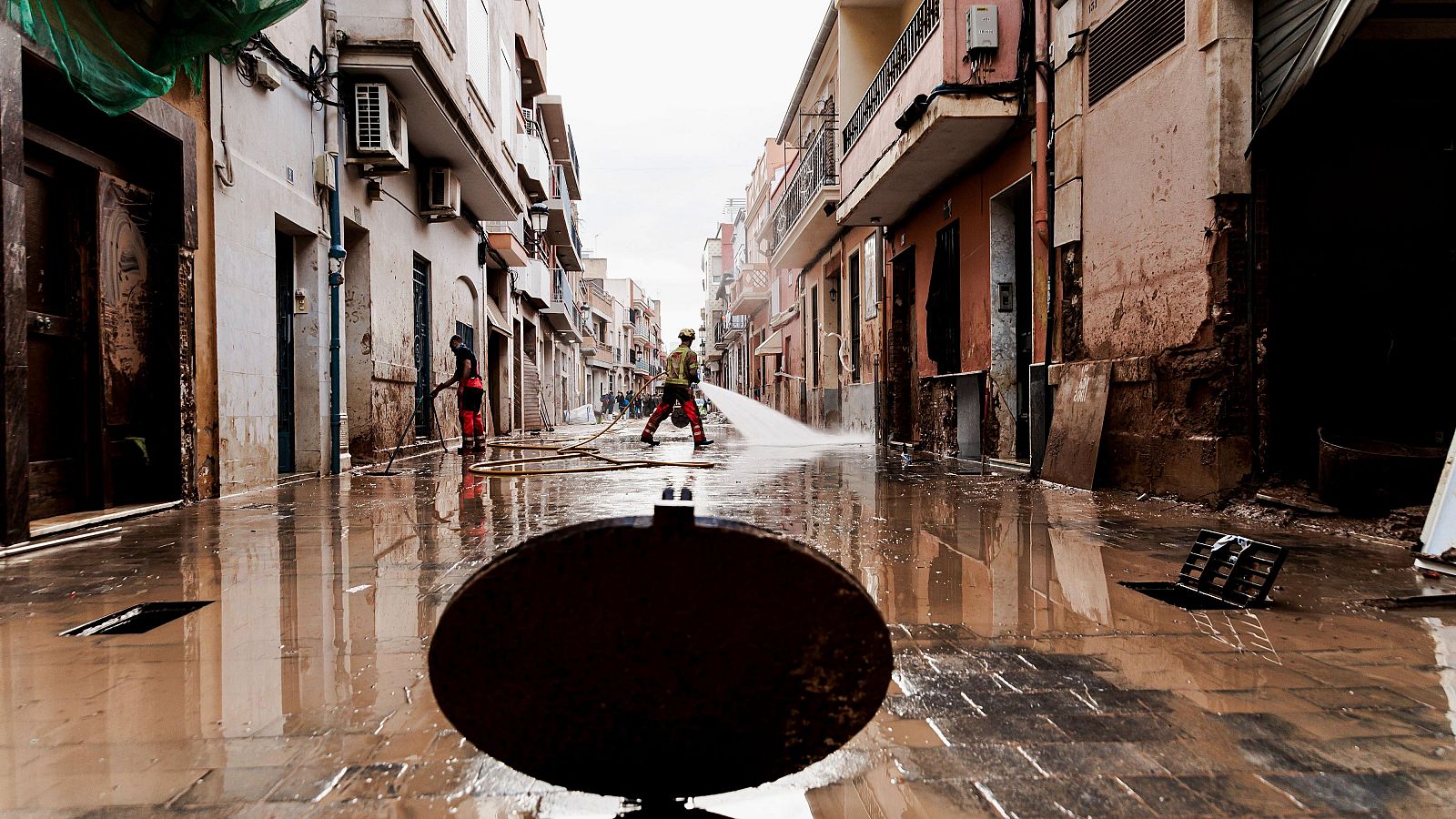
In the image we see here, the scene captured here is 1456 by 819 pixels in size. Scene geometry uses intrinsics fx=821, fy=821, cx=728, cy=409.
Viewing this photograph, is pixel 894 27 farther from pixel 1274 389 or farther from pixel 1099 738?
pixel 1099 738

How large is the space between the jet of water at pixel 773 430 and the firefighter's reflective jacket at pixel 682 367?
3.29 m

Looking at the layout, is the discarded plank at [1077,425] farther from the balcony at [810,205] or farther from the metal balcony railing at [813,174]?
the metal balcony railing at [813,174]

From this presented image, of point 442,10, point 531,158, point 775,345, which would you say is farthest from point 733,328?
point 442,10

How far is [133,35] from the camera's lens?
6.01m

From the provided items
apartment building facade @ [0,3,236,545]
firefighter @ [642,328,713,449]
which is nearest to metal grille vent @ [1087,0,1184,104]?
firefighter @ [642,328,713,449]

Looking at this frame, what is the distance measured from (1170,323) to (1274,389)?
959 millimetres

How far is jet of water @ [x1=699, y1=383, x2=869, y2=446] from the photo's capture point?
17.2 meters

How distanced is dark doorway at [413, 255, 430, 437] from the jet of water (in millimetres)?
6367

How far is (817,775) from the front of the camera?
191cm

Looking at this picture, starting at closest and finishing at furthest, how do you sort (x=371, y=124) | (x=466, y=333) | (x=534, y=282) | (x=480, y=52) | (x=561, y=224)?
1. (x=371, y=124)
2. (x=480, y=52)
3. (x=466, y=333)
4. (x=534, y=282)
5. (x=561, y=224)

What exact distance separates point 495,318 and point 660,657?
794 inches

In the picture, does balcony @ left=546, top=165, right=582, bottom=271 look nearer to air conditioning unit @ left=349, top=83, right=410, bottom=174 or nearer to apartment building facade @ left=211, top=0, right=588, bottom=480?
apartment building facade @ left=211, top=0, right=588, bottom=480

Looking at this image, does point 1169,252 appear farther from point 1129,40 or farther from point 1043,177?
point 1043,177

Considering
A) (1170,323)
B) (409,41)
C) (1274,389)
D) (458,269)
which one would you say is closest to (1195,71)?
(1170,323)
